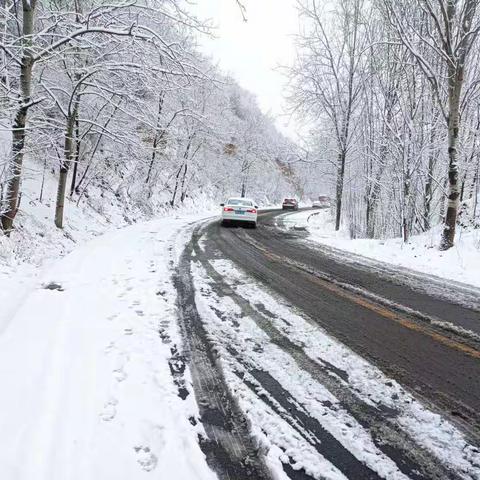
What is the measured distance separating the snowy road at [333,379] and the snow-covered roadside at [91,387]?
28cm

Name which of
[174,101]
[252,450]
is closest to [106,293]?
[252,450]

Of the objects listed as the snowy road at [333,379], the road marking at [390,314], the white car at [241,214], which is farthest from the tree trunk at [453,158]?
the white car at [241,214]

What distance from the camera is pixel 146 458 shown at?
2570 mm

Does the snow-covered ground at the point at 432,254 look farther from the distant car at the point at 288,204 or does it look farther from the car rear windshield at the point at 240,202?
the distant car at the point at 288,204

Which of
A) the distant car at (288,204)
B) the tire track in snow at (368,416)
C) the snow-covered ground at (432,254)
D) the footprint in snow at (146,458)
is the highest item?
the distant car at (288,204)

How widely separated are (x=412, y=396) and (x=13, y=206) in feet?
28.1

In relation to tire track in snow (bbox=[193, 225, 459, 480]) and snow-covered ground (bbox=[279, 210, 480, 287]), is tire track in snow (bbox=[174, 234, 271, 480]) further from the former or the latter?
snow-covered ground (bbox=[279, 210, 480, 287])

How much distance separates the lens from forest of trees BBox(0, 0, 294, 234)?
327 inches

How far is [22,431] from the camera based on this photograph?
273cm

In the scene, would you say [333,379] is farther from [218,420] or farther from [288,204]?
[288,204]

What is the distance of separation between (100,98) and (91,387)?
46.2ft

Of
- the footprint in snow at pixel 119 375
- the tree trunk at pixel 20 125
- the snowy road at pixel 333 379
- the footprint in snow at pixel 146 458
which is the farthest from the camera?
the tree trunk at pixel 20 125

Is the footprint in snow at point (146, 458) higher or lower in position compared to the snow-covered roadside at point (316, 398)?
lower

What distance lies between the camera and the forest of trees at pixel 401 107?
10.9 meters
